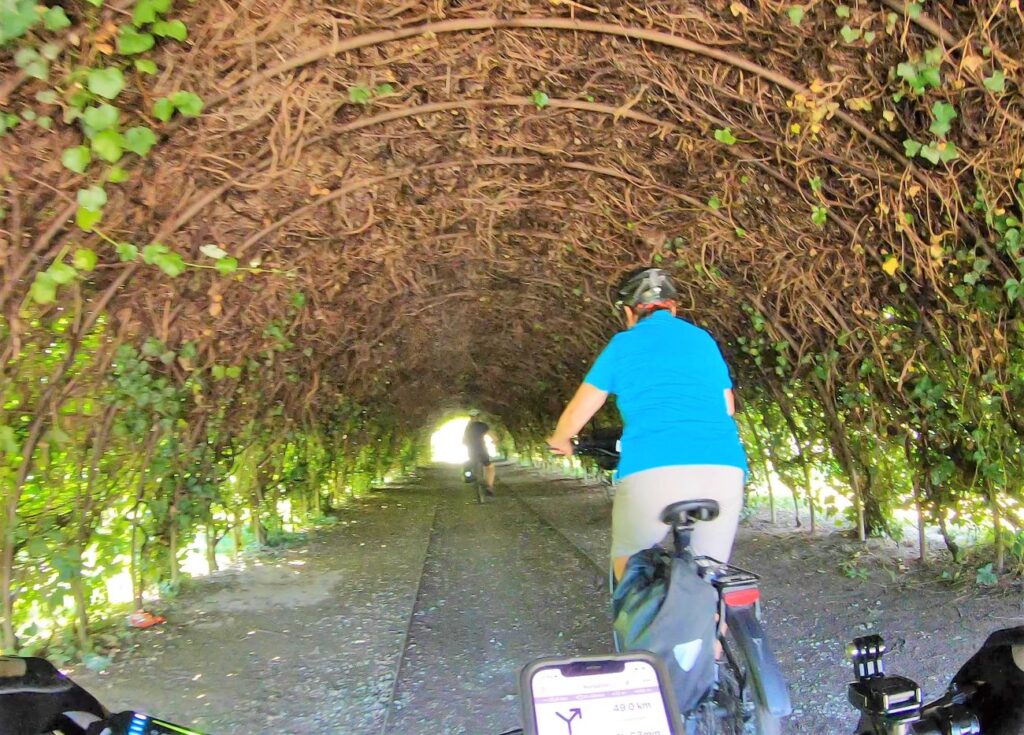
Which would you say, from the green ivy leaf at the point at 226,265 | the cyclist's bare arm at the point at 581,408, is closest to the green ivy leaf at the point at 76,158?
the green ivy leaf at the point at 226,265

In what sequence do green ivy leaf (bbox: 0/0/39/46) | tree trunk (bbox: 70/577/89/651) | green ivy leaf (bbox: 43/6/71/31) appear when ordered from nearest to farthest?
1. green ivy leaf (bbox: 0/0/39/46)
2. green ivy leaf (bbox: 43/6/71/31)
3. tree trunk (bbox: 70/577/89/651)

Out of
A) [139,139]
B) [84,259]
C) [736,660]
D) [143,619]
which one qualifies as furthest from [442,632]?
[139,139]

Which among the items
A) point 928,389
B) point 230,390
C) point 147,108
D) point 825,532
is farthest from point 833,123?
point 825,532

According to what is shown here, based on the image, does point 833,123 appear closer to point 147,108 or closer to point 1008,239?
point 1008,239

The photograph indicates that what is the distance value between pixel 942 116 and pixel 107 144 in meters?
3.19

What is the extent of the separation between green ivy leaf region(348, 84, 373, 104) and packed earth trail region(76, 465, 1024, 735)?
244cm

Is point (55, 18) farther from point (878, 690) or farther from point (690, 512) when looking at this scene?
point (878, 690)

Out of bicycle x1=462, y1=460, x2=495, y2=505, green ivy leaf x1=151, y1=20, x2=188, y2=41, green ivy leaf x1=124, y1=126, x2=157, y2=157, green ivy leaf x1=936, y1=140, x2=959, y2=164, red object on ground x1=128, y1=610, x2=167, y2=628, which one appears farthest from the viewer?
bicycle x1=462, y1=460, x2=495, y2=505

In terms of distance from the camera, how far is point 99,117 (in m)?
2.50

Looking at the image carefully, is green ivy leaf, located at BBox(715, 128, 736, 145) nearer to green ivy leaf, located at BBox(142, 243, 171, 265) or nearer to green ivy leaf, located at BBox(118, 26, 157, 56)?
green ivy leaf, located at BBox(118, 26, 157, 56)

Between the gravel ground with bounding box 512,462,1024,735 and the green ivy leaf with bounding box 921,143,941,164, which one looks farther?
the gravel ground with bounding box 512,462,1024,735

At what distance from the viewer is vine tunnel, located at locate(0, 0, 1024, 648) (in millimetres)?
2742

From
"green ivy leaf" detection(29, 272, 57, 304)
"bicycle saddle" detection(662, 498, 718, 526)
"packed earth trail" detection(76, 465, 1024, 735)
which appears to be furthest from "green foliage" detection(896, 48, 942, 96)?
"green ivy leaf" detection(29, 272, 57, 304)

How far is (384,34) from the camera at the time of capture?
300 centimetres
